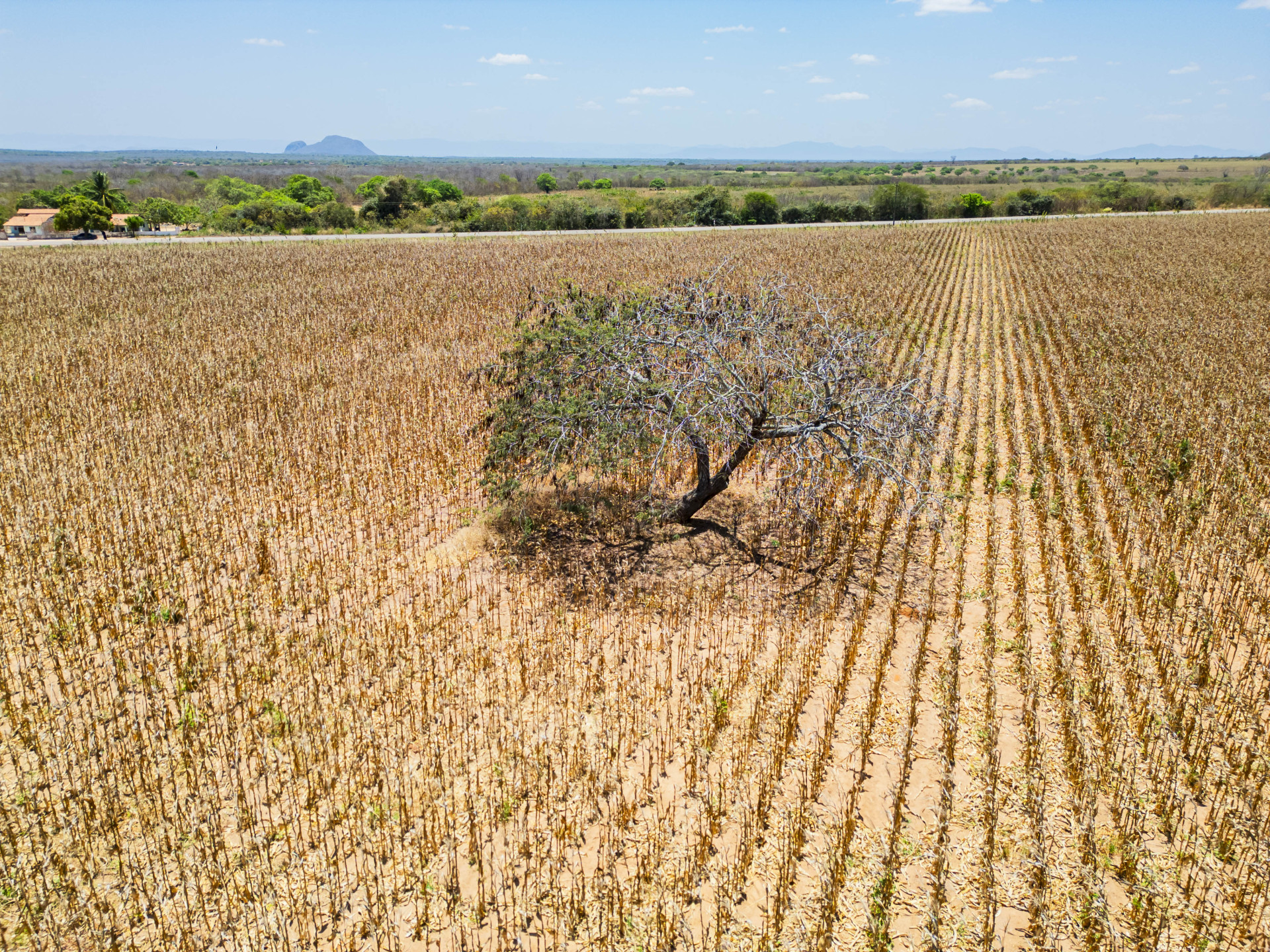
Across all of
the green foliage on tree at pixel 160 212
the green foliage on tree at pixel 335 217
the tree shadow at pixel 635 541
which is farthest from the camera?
the green foliage on tree at pixel 160 212

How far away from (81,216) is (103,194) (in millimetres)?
11318

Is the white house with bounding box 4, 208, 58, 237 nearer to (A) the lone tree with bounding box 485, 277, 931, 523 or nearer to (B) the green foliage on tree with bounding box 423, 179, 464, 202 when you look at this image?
(B) the green foliage on tree with bounding box 423, 179, 464, 202

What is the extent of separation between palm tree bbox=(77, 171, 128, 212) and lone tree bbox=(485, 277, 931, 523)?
62.2 meters

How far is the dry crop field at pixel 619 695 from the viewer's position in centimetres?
463

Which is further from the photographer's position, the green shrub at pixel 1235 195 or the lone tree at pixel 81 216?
the green shrub at pixel 1235 195

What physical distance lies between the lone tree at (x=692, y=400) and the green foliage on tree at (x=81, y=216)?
55.4 m

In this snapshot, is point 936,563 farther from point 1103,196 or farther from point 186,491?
point 1103,196

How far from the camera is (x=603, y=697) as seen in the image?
6461mm

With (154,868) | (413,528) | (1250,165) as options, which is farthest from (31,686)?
(1250,165)

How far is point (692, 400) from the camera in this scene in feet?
30.4

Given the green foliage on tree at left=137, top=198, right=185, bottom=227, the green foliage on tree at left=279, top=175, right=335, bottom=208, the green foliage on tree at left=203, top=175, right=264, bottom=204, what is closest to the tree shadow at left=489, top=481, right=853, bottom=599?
the green foliage on tree at left=137, top=198, right=185, bottom=227

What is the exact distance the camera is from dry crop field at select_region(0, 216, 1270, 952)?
182 inches

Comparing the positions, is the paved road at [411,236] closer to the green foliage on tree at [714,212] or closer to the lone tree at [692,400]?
the green foliage on tree at [714,212]

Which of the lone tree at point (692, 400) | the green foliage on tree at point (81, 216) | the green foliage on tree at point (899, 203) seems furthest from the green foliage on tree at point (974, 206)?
the green foliage on tree at point (81, 216)
